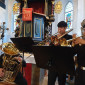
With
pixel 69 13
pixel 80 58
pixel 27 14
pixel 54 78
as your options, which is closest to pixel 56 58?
pixel 80 58

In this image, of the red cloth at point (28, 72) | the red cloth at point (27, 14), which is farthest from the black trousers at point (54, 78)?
the red cloth at point (27, 14)

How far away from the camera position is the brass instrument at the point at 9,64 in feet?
8.02

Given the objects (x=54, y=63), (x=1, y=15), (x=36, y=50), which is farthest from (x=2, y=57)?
(x=1, y=15)

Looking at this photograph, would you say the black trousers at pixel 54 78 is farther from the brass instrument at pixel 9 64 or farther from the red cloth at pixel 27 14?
the red cloth at pixel 27 14

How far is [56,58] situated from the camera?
172 centimetres

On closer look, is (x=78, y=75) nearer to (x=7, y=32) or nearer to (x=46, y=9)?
(x=46, y=9)

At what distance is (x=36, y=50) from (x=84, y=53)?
2.24 feet

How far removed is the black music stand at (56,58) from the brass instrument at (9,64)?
0.77m

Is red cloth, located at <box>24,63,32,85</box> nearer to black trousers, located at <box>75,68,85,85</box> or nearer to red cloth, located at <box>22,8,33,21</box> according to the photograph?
black trousers, located at <box>75,68,85,85</box>

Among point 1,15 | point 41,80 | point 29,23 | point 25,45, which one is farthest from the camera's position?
point 1,15

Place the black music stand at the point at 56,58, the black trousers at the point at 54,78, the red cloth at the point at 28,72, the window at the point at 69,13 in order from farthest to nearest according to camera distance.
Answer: the window at the point at 69,13 → the red cloth at the point at 28,72 → the black trousers at the point at 54,78 → the black music stand at the point at 56,58

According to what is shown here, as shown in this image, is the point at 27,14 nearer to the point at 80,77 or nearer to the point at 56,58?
the point at 56,58

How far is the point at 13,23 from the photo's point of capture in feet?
39.0

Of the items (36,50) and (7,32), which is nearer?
(36,50)
